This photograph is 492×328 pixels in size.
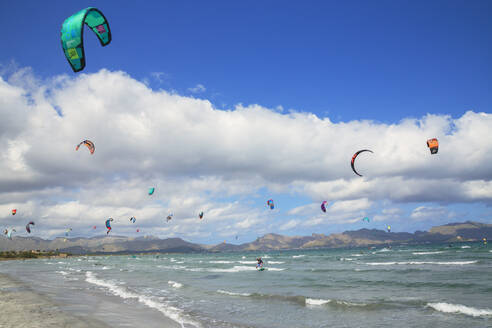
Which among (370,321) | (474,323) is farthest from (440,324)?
(370,321)

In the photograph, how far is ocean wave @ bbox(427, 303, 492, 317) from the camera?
41.7 feet

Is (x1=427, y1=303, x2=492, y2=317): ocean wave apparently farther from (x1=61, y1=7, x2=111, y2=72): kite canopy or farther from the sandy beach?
(x1=61, y1=7, x2=111, y2=72): kite canopy

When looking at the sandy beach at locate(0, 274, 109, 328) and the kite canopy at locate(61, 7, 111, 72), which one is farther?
the sandy beach at locate(0, 274, 109, 328)

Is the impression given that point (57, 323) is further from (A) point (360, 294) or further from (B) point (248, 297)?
(A) point (360, 294)

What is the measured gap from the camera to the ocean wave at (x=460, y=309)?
12704 millimetres

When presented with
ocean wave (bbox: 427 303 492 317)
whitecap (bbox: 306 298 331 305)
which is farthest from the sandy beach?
ocean wave (bbox: 427 303 492 317)

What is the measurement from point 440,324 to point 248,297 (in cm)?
977

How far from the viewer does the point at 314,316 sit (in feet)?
43.8

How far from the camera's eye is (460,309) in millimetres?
13414

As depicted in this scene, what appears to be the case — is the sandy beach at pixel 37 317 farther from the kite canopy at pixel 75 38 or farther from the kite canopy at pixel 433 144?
the kite canopy at pixel 433 144

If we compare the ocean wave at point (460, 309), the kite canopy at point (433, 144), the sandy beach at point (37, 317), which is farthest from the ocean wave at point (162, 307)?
the kite canopy at point (433, 144)

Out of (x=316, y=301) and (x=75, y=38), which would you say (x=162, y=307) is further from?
(x=75, y=38)

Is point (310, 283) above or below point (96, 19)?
below

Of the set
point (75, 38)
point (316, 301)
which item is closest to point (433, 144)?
point (316, 301)
